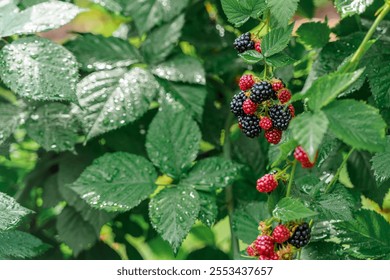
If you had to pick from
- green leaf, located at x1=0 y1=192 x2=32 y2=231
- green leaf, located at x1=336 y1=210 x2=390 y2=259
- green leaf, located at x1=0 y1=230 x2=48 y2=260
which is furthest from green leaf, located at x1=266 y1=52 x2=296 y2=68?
green leaf, located at x1=0 y1=230 x2=48 y2=260

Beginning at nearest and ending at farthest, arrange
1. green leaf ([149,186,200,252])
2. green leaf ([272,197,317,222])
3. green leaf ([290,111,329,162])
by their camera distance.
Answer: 1. green leaf ([290,111,329,162])
2. green leaf ([272,197,317,222])
3. green leaf ([149,186,200,252])

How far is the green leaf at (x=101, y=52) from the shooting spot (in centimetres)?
119

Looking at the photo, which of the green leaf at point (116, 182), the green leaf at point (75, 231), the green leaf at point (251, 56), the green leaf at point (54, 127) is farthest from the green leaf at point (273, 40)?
the green leaf at point (75, 231)

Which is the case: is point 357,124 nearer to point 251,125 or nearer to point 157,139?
point 251,125

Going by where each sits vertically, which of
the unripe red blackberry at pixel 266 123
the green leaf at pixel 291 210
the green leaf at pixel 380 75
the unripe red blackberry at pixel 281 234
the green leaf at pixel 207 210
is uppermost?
the unripe red blackberry at pixel 266 123

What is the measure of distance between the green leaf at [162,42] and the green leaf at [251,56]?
16.1 inches

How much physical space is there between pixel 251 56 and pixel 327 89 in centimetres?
17

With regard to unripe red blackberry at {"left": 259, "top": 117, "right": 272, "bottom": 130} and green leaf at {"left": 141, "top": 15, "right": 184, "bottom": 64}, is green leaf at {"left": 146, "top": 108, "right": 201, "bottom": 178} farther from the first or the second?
unripe red blackberry at {"left": 259, "top": 117, "right": 272, "bottom": 130}

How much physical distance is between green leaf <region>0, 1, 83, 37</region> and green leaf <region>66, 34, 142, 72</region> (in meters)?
0.15

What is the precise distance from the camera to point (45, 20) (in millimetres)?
1028

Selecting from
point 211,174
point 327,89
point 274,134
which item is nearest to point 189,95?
point 211,174

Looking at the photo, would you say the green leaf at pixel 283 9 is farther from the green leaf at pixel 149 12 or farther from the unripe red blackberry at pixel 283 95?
the green leaf at pixel 149 12

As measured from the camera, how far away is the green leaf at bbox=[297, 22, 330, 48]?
3.65 ft

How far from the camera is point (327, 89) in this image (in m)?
0.68
